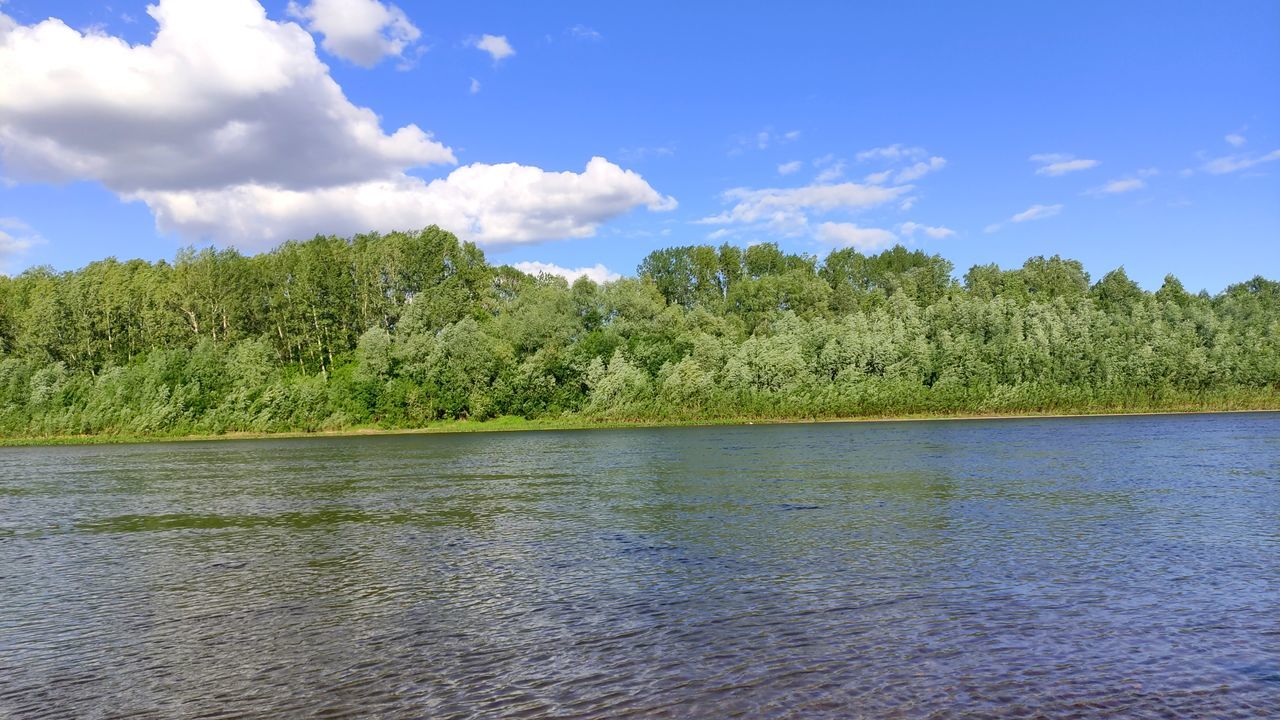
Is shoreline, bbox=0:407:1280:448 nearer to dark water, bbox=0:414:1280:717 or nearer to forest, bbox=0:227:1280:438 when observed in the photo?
forest, bbox=0:227:1280:438

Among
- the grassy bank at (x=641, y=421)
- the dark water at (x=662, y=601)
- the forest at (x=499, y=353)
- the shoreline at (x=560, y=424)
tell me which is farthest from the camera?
the forest at (x=499, y=353)

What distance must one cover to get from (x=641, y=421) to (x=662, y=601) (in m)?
101

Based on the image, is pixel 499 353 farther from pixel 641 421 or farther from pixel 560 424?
pixel 641 421

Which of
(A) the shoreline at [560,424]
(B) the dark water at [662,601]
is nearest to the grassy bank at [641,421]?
(A) the shoreline at [560,424]

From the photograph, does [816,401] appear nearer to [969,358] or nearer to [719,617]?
[969,358]

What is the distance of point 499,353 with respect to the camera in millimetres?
122438

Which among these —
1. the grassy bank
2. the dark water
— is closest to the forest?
the grassy bank

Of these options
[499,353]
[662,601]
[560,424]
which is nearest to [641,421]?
[560,424]

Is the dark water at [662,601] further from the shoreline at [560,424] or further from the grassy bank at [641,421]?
the grassy bank at [641,421]

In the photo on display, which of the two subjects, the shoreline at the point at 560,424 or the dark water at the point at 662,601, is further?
the shoreline at the point at 560,424

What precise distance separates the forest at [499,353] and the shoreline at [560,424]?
999mm

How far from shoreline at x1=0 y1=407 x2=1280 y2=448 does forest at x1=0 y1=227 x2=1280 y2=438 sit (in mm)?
999

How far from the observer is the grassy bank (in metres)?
114

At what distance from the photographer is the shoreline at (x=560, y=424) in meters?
113
